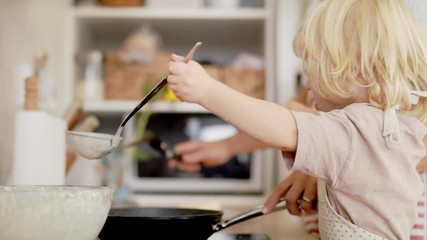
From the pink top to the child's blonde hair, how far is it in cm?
5

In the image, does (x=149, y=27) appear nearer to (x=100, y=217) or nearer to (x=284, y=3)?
(x=284, y=3)

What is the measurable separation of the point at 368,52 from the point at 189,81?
27 cm

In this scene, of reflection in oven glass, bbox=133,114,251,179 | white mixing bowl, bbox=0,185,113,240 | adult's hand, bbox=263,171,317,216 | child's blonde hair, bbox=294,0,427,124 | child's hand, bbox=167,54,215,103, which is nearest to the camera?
white mixing bowl, bbox=0,185,113,240

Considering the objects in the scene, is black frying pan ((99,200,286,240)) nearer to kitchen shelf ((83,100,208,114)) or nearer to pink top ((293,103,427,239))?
pink top ((293,103,427,239))

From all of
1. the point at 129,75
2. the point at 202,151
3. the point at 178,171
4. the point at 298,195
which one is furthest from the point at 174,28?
the point at 298,195

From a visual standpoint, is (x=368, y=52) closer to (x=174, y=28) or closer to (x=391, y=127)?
(x=391, y=127)

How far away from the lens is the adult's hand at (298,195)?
1.11 meters

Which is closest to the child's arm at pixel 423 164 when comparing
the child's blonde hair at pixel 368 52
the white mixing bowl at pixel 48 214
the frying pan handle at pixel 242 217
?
the child's blonde hair at pixel 368 52

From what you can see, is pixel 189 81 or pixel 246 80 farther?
pixel 246 80

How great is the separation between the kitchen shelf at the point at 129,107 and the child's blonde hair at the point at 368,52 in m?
1.35

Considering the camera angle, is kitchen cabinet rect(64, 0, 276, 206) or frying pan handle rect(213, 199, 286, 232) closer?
frying pan handle rect(213, 199, 286, 232)

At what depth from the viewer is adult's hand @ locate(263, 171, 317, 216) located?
111 centimetres

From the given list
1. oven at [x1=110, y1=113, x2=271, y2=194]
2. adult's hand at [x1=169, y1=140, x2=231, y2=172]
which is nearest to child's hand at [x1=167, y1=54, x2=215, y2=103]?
adult's hand at [x1=169, y1=140, x2=231, y2=172]

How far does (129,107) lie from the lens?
2.29 m
